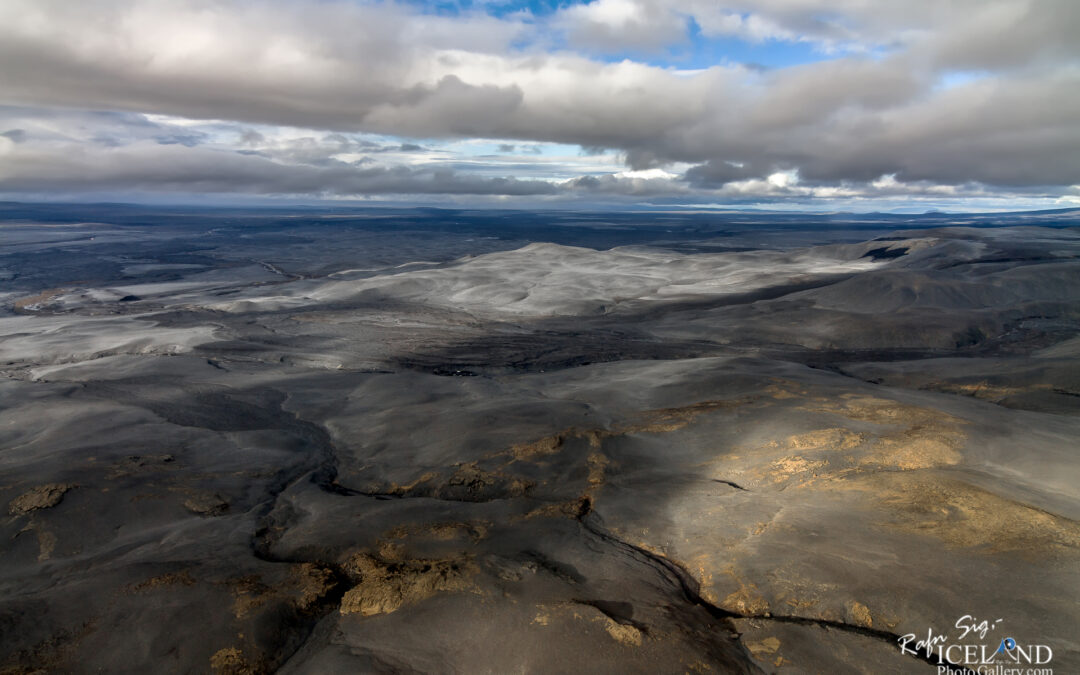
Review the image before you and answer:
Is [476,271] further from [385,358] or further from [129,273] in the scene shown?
[129,273]

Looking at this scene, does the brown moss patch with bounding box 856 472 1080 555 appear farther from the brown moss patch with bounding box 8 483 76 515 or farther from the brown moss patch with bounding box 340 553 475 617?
the brown moss patch with bounding box 8 483 76 515

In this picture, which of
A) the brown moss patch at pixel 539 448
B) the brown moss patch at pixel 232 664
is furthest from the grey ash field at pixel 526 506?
the brown moss patch at pixel 539 448

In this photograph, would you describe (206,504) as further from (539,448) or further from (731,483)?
(731,483)

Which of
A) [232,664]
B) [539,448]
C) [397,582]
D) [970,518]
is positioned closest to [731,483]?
[970,518]

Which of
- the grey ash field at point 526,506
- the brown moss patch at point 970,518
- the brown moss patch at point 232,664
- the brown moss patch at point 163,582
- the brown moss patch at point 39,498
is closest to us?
the brown moss patch at point 232,664

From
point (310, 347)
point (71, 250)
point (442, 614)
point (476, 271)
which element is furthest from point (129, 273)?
point (442, 614)

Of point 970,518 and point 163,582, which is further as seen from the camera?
point 970,518

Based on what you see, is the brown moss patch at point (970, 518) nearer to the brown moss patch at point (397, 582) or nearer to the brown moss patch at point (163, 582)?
the brown moss patch at point (397, 582)

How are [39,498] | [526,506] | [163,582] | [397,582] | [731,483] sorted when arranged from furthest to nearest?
[731,483], [39,498], [526,506], [163,582], [397,582]

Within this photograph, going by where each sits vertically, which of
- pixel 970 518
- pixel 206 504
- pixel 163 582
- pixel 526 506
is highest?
pixel 970 518

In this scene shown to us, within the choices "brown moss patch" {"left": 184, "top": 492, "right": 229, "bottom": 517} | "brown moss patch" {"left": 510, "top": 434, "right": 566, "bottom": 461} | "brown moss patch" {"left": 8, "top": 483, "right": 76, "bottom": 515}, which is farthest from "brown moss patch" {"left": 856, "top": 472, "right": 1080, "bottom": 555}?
"brown moss patch" {"left": 8, "top": 483, "right": 76, "bottom": 515}

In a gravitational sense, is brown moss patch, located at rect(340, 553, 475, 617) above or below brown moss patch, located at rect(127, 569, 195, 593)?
above
